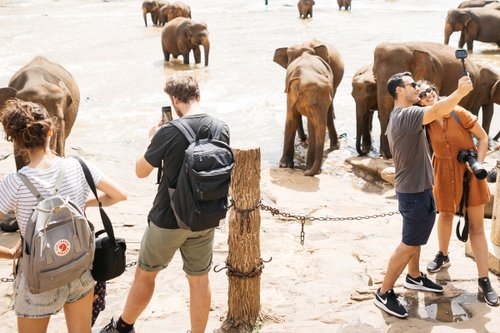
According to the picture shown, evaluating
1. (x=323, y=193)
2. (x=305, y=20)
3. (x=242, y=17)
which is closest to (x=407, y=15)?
→ (x=305, y=20)

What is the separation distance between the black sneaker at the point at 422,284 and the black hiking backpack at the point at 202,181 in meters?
1.96

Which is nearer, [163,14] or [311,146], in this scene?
[311,146]

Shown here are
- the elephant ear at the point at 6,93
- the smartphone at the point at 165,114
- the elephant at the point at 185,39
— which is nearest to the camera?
the smartphone at the point at 165,114

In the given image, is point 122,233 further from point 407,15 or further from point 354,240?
point 407,15

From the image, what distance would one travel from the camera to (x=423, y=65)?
1070 cm

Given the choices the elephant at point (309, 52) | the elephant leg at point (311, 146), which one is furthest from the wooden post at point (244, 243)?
the elephant at point (309, 52)

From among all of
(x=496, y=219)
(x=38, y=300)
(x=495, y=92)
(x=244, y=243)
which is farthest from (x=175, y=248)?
(x=495, y=92)

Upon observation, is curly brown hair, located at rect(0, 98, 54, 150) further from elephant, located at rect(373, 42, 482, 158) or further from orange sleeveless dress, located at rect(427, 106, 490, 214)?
elephant, located at rect(373, 42, 482, 158)

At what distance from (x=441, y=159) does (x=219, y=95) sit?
1111 cm

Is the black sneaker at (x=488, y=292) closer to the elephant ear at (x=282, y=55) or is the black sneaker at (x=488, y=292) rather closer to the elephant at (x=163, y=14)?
the elephant ear at (x=282, y=55)

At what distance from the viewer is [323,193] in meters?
9.26

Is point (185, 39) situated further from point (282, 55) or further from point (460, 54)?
point (460, 54)

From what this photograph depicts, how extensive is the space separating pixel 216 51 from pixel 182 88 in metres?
19.4

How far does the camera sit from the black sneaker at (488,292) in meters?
4.84
